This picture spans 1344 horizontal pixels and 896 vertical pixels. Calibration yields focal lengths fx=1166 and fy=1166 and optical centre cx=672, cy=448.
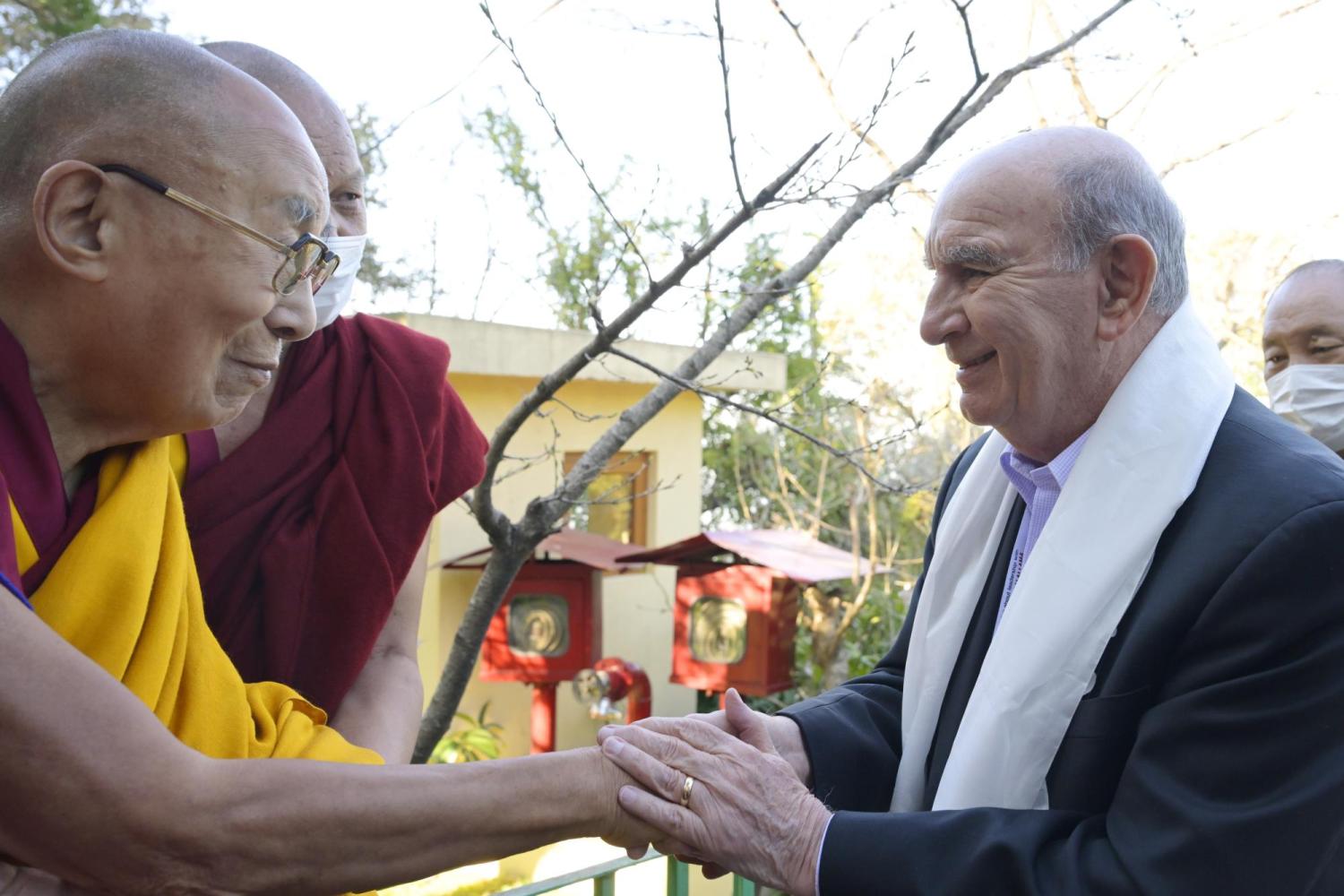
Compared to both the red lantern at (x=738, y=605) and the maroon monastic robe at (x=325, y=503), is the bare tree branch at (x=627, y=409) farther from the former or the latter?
the red lantern at (x=738, y=605)

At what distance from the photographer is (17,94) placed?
4.93 ft

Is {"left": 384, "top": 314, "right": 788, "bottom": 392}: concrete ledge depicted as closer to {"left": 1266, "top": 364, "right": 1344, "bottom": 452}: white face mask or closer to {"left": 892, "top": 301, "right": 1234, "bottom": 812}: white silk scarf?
{"left": 1266, "top": 364, "right": 1344, "bottom": 452}: white face mask

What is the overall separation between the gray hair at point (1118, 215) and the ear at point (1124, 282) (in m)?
0.03

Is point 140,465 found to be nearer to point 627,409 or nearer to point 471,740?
point 627,409

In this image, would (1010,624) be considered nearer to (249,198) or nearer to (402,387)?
(402,387)

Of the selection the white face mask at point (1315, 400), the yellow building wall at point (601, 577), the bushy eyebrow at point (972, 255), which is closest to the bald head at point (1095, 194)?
the bushy eyebrow at point (972, 255)

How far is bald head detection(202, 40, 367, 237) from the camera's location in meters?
2.04

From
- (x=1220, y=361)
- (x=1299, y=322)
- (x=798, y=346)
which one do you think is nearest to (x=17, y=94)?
(x=1220, y=361)

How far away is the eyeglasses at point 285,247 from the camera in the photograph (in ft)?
4.77

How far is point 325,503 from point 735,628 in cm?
523

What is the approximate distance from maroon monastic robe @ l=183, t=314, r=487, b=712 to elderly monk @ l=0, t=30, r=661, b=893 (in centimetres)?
32

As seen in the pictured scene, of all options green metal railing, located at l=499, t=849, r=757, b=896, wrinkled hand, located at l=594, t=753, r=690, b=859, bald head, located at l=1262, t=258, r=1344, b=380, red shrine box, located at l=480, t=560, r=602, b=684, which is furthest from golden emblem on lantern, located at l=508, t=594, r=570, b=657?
wrinkled hand, located at l=594, t=753, r=690, b=859

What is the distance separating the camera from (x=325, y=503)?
2.08 metres

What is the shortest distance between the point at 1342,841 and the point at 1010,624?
566mm
